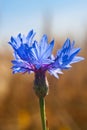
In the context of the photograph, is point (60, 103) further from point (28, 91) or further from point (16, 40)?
point (16, 40)

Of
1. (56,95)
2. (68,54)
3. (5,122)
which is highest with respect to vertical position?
(56,95)

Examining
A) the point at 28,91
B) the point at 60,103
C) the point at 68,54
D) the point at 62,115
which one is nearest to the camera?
the point at 68,54

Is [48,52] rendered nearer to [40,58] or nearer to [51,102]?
[40,58]

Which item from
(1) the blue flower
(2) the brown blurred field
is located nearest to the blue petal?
(1) the blue flower

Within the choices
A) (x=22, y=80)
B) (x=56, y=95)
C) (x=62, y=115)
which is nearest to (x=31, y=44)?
(x=62, y=115)

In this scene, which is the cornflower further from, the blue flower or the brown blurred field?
the brown blurred field

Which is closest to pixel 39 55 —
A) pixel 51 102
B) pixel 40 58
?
pixel 40 58

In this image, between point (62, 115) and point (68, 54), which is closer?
point (68, 54)
